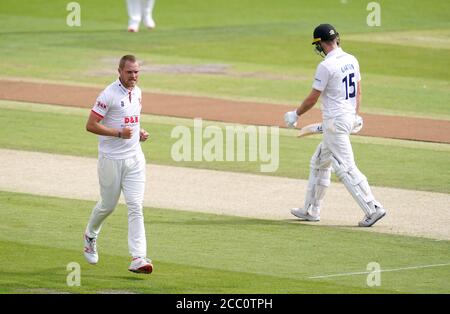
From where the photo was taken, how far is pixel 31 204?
15.3 metres

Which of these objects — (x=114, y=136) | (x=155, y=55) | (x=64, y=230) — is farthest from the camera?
(x=155, y=55)

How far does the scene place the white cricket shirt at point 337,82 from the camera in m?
14.5

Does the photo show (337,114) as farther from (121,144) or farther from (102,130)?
(102,130)

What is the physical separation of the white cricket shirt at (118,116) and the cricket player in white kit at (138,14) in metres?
20.5

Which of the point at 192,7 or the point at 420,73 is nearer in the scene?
the point at 420,73

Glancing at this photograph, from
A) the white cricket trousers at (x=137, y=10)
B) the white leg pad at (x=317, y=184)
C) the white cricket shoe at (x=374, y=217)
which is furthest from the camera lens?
the white cricket trousers at (x=137, y=10)

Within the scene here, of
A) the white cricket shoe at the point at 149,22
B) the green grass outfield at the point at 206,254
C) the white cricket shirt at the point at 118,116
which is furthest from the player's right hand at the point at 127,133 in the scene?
the white cricket shoe at the point at 149,22

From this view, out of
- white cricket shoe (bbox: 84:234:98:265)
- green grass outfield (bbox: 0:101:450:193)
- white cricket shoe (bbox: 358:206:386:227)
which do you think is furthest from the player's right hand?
green grass outfield (bbox: 0:101:450:193)

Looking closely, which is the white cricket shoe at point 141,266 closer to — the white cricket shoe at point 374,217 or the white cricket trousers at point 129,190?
the white cricket trousers at point 129,190

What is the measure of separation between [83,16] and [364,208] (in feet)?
75.5

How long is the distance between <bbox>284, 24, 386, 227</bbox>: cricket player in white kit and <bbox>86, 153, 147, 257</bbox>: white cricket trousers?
9.66ft

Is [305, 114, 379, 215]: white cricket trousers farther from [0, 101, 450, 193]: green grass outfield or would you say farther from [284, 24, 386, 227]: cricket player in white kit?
[0, 101, 450, 193]: green grass outfield
